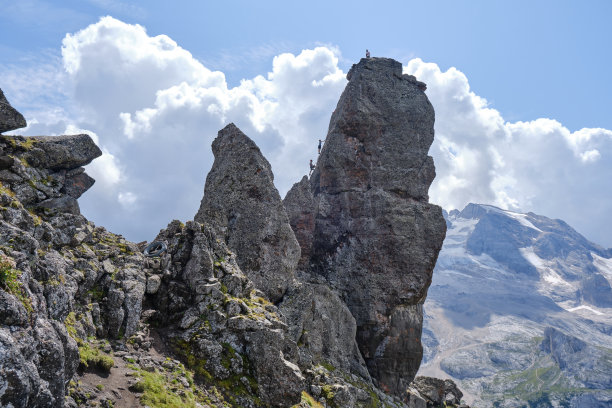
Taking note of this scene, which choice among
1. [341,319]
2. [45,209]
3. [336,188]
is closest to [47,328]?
[45,209]

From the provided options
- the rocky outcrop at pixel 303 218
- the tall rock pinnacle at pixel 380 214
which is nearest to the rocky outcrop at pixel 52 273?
the rocky outcrop at pixel 303 218

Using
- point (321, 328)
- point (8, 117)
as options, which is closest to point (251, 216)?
point (321, 328)

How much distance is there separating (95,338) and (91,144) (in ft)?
62.9

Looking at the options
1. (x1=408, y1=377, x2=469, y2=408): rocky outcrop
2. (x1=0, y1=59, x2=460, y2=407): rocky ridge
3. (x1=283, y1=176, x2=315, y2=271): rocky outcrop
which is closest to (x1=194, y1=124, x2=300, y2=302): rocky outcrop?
(x1=0, y1=59, x2=460, y2=407): rocky ridge

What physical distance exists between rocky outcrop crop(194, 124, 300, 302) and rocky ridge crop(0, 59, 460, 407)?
A: 17cm

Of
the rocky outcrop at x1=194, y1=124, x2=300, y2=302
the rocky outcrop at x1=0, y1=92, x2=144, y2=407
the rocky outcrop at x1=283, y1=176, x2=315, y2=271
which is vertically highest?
the rocky outcrop at x1=283, y1=176, x2=315, y2=271

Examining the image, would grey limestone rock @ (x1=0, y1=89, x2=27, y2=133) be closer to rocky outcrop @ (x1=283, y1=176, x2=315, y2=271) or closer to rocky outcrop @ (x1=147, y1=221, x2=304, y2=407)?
rocky outcrop @ (x1=147, y1=221, x2=304, y2=407)

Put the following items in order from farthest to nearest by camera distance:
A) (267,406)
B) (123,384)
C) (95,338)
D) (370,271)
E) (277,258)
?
1. (370,271)
2. (277,258)
3. (267,406)
4. (95,338)
5. (123,384)

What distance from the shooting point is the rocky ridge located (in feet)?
81.3

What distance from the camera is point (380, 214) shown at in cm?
8281

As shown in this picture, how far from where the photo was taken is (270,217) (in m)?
59.7

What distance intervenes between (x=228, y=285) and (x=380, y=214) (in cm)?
4658

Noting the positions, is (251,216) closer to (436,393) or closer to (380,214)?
(380,214)

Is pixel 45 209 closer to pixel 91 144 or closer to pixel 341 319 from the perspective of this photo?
pixel 91 144
